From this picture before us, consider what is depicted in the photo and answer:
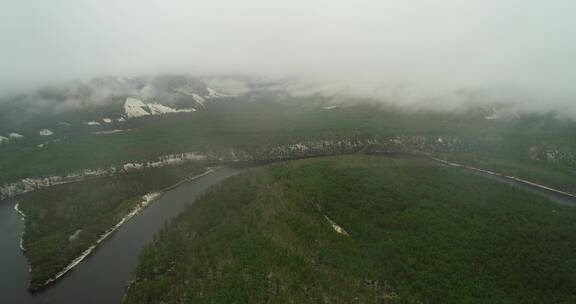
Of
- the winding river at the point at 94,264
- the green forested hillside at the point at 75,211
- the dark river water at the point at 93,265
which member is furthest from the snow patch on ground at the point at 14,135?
the dark river water at the point at 93,265

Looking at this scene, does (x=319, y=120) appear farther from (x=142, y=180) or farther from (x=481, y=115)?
(x=142, y=180)

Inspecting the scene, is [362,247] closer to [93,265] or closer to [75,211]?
[93,265]

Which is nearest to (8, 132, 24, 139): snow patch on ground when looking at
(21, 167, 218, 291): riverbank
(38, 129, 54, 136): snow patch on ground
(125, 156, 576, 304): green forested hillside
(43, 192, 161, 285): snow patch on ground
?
(38, 129, 54, 136): snow patch on ground

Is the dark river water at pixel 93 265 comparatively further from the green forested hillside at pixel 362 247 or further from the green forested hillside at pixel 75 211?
the green forested hillside at pixel 362 247

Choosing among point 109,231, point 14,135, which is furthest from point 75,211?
point 14,135

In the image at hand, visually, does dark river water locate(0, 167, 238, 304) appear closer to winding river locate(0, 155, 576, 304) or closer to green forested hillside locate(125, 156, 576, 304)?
winding river locate(0, 155, 576, 304)

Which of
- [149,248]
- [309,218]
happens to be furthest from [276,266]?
[149,248]
